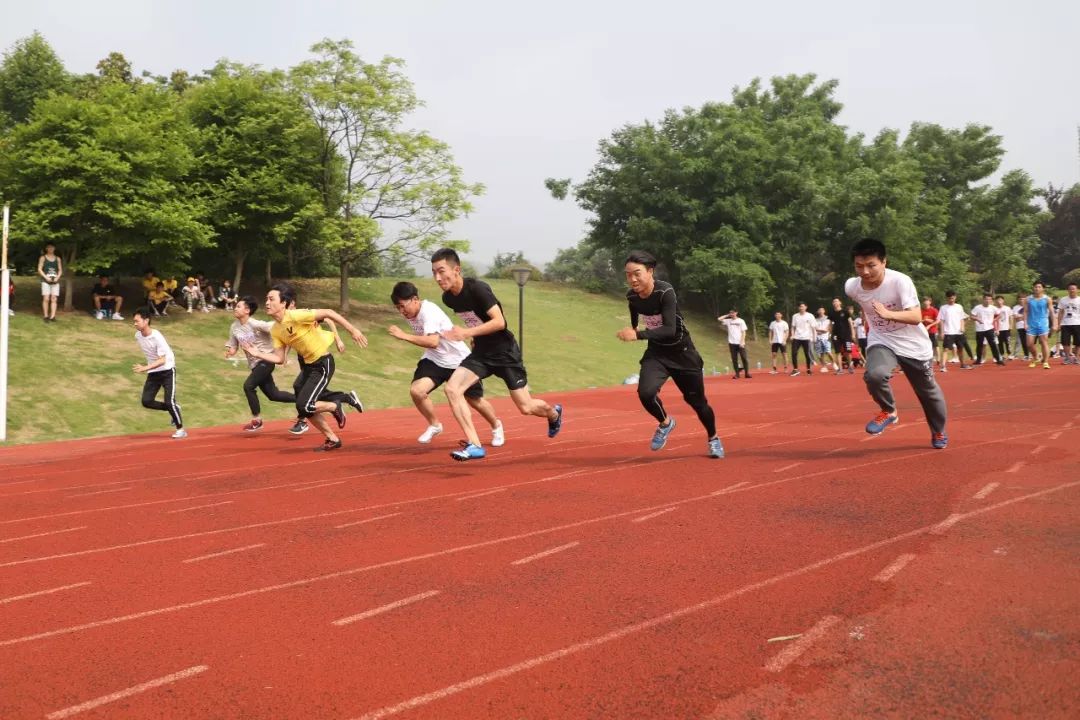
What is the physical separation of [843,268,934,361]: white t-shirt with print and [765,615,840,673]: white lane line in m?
4.85

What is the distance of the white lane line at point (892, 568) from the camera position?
4145mm

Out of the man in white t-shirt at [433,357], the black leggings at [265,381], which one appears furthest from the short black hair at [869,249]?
the black leggings at [265,381]

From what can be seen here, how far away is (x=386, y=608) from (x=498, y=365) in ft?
15.0

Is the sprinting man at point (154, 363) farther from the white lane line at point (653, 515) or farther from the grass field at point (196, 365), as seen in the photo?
the white lane line at point (653, 515)

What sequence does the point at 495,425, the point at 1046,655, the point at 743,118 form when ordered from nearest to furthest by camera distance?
the point at 1046,655 < the point at 495,425 < the point at 743,118

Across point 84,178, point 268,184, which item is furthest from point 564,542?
point 268,184

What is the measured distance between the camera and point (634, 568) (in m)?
4.52

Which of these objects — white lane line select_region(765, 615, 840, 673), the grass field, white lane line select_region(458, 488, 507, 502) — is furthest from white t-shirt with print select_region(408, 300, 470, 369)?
white lane line select_region(765, 615, 840, 673)

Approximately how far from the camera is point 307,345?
10.1m

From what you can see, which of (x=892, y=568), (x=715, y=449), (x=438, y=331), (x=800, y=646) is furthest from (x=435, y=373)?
(x=800, y=646)

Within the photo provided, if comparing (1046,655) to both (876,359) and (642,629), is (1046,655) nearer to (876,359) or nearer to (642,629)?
(642,629)

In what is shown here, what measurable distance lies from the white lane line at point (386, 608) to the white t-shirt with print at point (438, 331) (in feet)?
15.5

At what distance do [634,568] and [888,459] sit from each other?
4.24m

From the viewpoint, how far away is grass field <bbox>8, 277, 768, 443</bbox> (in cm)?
1507
